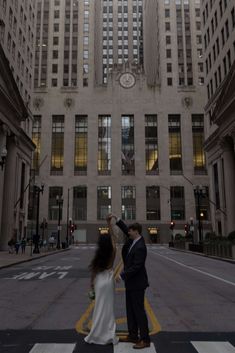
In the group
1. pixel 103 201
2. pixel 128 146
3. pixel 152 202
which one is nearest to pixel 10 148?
pixel 103 201

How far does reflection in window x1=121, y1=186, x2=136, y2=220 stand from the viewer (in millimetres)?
85525

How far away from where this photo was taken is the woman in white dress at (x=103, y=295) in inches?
223

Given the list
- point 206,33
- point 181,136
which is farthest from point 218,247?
point 181,136

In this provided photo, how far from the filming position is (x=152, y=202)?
85688 millimetres

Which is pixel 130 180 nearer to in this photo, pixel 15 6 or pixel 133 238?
pixel 15 6

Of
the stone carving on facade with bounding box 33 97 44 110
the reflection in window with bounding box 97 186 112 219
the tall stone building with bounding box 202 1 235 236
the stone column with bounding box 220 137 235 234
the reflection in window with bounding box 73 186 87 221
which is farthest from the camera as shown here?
the stone carving on facade with bounding box 33 97 44 110

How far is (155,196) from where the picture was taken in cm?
8625

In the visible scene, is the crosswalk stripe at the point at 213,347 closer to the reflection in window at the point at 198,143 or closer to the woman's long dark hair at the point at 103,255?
the woman's long dark hair at the point at 103,255

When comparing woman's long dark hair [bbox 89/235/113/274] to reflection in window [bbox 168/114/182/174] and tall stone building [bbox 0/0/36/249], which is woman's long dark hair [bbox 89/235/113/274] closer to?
tall stone building [bbox 0/0/36/249]

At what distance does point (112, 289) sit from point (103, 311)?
0.36m

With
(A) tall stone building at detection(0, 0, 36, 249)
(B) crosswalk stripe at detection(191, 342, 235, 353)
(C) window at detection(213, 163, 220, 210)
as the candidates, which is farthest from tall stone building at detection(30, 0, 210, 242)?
(B) crosswalk stripe at detection(191, 342, 235, 353)

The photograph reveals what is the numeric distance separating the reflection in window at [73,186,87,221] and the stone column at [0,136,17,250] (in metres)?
39.2

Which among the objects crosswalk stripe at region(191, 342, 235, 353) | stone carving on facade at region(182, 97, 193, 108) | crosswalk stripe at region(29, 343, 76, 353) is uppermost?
stone carving on facade at region(182, 97, 193, 108)

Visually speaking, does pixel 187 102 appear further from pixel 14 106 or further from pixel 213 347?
pixel 213 347
